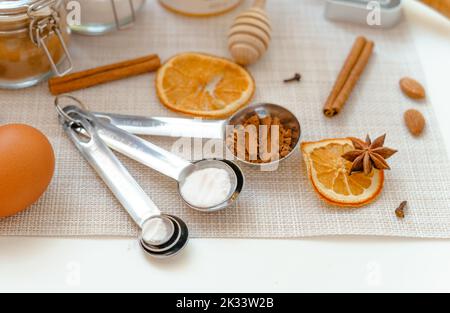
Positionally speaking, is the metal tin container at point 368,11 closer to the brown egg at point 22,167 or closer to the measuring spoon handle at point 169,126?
the measuring spoon handle at point 169,126

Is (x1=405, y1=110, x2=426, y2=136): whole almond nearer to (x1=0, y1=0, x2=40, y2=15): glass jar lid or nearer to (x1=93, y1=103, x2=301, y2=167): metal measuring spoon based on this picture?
(x1=93, y1=103, x2=301, y2=167): metal measuring spoon

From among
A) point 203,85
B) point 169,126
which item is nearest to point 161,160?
point 169,126

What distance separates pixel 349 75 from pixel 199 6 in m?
0.34

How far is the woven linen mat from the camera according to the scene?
0.90 meters

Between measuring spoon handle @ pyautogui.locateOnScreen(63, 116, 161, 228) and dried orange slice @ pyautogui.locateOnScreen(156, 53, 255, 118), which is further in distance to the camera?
dried orange slice @ pyautogui.locateOnScreen(156, 53, 255, 118)

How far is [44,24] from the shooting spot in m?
0.98

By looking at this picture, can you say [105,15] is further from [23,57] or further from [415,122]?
[415,122]

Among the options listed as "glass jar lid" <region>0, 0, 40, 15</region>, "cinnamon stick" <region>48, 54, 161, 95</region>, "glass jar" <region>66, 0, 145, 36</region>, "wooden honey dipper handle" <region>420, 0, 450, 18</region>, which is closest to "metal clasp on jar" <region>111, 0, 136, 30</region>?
"glass jar" <region>66, 0, 145, 36</region>

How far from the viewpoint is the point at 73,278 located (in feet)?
2.76

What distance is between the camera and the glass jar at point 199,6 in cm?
121

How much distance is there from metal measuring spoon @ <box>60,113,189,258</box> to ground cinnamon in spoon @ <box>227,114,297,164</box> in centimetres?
16

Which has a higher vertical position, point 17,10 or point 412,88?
point 17,10

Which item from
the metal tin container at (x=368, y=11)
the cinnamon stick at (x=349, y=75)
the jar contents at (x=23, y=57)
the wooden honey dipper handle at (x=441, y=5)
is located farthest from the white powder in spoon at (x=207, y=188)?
the wooden honey dipper handle at (x=441, y=5)
